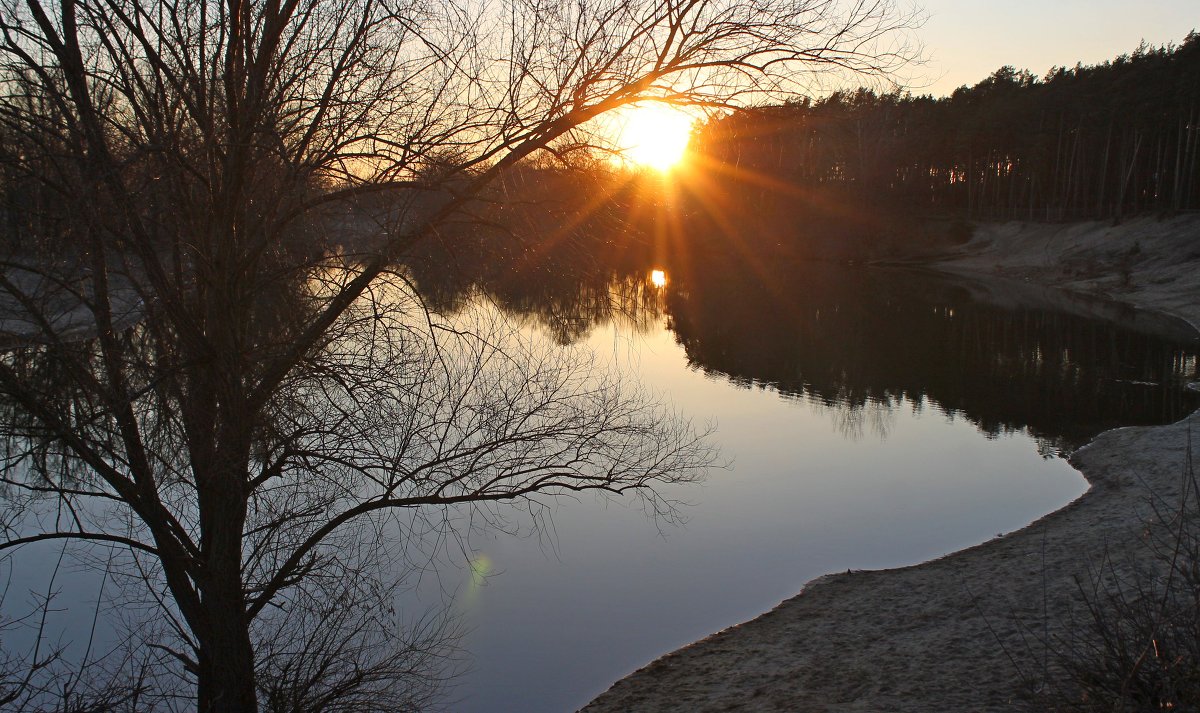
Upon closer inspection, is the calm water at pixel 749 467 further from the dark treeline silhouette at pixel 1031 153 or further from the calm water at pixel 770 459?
the dark treeline silhouette at pixel 1031 153

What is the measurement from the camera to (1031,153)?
48.7 meters

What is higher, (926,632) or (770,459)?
(770,459)

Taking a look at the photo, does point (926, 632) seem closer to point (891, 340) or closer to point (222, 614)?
point (222, 614)

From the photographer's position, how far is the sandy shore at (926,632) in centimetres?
604

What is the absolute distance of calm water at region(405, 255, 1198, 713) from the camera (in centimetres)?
708

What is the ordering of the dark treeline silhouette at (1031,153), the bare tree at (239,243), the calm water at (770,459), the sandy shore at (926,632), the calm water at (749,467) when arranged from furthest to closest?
the dark treeline silhouette at (1031,153), the calm water at (770,459), the calm water at (749,467), the sandy shore at (926,632), the bare tree at (239,243)

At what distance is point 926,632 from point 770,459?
21.0ft

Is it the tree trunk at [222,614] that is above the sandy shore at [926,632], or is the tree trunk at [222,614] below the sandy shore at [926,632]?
above

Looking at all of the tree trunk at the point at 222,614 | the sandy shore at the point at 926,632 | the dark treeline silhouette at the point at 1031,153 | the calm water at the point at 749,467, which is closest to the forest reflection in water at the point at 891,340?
the calm water at the point at 749,467

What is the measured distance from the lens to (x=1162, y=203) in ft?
136

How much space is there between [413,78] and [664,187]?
1586mm

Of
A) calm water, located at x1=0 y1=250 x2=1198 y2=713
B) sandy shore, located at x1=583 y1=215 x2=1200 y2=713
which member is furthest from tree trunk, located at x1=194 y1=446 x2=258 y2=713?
sandy shore, located at x1=583 y1=215 x2=1200 y2=713

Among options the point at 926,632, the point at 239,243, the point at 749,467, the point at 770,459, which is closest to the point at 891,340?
the point at 770,459

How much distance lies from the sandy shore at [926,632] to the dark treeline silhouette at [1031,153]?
24.2 m
